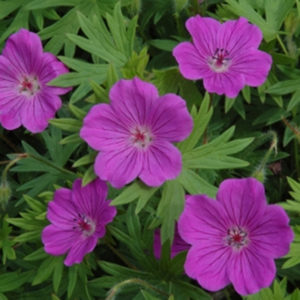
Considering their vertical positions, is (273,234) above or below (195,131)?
below

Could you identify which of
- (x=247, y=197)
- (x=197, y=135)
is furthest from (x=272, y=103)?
(x=247, y=197)

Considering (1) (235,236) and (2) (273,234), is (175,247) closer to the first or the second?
(1) (235,236)

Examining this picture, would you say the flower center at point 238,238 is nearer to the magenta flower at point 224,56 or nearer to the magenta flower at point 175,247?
the magenta flower at point 175,247

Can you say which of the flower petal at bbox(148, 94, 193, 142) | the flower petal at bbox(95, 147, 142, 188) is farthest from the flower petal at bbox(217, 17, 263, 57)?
the flower petal at bbox(95, 147, 142, 188)

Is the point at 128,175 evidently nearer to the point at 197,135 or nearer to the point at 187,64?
the point at 197,135

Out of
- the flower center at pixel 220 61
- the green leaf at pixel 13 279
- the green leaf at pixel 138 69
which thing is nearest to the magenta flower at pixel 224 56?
the flower center at pixel 220 61

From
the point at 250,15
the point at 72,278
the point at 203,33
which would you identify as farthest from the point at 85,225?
the point at 250,15

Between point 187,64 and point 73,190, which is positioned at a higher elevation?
point 187,64
